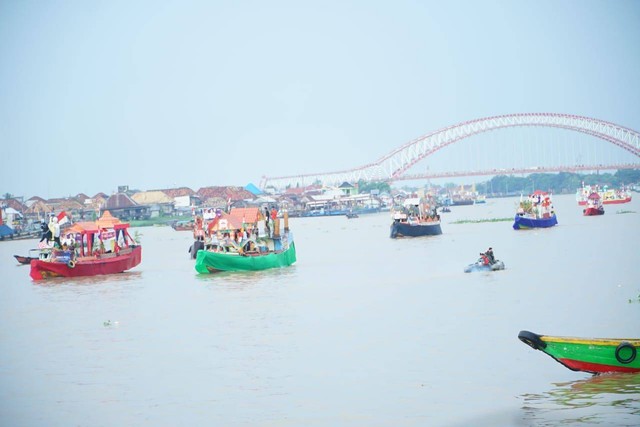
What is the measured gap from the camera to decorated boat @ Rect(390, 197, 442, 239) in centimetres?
5462

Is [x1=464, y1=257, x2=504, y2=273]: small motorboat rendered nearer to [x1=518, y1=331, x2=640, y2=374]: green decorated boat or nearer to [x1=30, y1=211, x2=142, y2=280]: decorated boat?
[x1=30, y1=211, x2=142, y2=280]: decorated boat

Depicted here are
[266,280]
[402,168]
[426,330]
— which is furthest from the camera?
[402,168]

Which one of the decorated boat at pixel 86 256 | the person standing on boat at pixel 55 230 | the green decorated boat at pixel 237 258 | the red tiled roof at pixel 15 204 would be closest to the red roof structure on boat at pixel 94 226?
the decorated boat at pixel 86 256

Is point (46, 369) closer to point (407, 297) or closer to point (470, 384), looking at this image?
point (470, 384)

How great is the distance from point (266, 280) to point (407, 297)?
24.0 feet

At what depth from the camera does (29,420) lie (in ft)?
43.0

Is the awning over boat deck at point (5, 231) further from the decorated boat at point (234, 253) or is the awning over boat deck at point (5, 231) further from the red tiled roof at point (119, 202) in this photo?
the decorated boat at point (234, 253)

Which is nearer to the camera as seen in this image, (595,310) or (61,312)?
(595,310)

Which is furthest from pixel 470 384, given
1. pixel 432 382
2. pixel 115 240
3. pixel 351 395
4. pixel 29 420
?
pixel 115 240

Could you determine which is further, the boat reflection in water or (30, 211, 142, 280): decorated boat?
(30, 211, 142, 280): decorated boat

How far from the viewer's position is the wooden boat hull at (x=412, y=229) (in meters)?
54.4

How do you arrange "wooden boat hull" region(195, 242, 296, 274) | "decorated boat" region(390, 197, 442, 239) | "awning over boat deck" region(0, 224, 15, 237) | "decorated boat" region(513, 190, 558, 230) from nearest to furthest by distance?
"wooden boat hull" region(195, 242, 296, 274), "decorated boat" region(390, 197, 442, 239), "decorated boat" region(513, 190, 558, 230), "awning over boat deck" region(0, 224, 15, 237)

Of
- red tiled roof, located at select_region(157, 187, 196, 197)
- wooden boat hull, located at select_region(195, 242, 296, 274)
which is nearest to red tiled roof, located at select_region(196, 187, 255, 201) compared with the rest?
red tiled roof, located at select_region(157, 187, 196, 197)

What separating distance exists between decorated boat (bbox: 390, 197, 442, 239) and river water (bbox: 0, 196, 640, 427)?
2168cm
